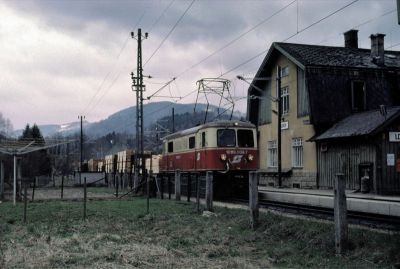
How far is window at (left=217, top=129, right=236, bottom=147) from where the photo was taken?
2269 cm

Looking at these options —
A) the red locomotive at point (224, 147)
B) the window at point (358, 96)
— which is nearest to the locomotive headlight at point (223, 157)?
the red locomotive at point (224, 147)

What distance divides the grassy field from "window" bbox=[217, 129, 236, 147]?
7.78 metres

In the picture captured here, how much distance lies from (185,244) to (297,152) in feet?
71.1

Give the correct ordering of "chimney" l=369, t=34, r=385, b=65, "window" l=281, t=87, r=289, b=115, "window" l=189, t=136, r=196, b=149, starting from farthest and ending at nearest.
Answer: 1. "window" l=281, t=87, r=289, b=115
2. "chimney" l=369, t=34, r=385, b=65
3. "window" l=189, t=136, r=196, b=149

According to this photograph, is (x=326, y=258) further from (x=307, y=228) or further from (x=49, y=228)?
(x=49, y=228)

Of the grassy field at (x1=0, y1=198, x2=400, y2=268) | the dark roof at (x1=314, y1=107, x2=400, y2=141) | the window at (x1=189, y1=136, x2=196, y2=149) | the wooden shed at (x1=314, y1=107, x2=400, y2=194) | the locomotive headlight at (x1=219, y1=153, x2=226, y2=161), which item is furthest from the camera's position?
the window at (x1=189, y1=136, x2=196, y2=149)

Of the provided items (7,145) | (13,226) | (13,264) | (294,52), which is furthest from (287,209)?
(294,52)

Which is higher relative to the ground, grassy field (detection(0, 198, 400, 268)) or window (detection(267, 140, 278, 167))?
window (detection(267, 140, 278, 167))

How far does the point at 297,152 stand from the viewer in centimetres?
3114

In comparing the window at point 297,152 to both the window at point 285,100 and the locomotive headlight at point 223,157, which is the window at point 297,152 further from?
the locomotive headlight at point 223,157

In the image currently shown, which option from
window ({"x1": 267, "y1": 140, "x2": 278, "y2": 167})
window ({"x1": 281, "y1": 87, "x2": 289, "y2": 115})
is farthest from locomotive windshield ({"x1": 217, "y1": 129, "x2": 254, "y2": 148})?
window ({"x1": 267, "y1": 140, "x2": 278, "y2": 167})

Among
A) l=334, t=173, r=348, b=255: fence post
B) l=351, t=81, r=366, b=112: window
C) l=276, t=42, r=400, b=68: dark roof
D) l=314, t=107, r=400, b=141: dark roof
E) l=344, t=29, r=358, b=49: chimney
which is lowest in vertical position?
l=334, t=173, r=348, b=255: fence post

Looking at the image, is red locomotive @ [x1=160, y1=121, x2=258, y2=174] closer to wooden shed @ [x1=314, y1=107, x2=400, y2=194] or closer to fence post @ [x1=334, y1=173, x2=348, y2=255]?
wooden shed @ [x1=314, y1=107, x2=400, y2=194]

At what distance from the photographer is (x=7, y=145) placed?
24.5 m
